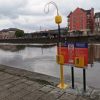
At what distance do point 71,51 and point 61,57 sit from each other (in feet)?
1.25

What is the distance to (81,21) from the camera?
3890 inches

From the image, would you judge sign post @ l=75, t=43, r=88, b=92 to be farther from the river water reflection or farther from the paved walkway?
the river water reflection

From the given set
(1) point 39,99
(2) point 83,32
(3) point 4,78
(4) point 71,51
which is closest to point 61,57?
(4) point 71,51

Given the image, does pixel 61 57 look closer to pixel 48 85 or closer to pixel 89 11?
pixel 48 85

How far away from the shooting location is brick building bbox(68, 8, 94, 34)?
3816 inches

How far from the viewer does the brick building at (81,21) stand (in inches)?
3816

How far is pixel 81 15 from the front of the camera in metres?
98.4

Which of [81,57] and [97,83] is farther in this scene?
[97,83]

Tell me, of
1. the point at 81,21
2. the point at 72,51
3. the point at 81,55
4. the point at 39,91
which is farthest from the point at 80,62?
the point at 81,21

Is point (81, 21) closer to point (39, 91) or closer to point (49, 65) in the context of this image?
point (49, 65)

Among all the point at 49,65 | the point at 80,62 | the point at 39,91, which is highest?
the point at 80,62

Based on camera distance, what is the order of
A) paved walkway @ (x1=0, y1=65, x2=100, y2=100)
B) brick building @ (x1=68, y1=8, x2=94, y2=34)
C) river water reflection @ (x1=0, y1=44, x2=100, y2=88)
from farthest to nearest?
brick building @ (x1=68, y1=8, x2=94, y2=34), river water reflection @ (x1=0, y1=44, x2=100, y2=88), paved walkway @ (x1=0, y1=65, x2=100, y2=100)

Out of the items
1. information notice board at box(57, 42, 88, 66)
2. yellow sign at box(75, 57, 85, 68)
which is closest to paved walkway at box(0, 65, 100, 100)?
yellow sign at box(75, 57, 85, 68)

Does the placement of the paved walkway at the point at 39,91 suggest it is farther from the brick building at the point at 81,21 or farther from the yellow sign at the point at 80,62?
the brick building at the point at 81,21
